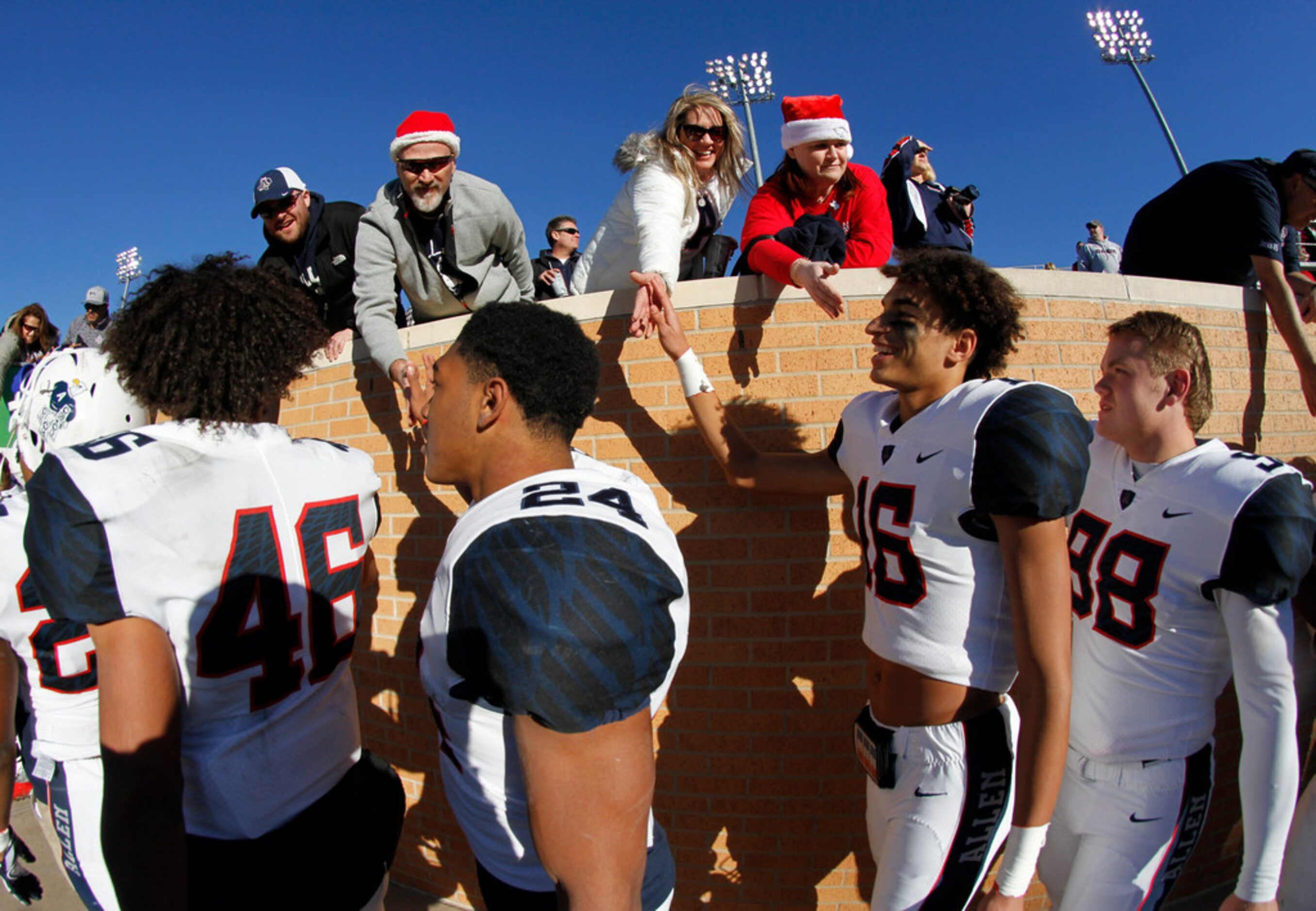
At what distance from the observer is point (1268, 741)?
1.85 m

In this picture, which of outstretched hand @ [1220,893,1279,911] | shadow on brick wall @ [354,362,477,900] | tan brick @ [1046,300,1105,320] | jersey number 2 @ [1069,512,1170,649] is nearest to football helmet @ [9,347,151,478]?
shadow on brick wall @ [354,362,477,900]

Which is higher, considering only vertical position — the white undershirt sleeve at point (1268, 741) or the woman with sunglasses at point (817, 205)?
the woman with sunglasses at point (817, 205)

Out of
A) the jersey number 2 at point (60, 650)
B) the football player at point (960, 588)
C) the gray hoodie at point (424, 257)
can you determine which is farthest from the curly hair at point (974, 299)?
the jersey number 2 at point (60, 650)

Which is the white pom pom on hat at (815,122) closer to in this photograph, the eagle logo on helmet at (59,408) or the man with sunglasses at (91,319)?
the eagle logo on helmet at (59,408)

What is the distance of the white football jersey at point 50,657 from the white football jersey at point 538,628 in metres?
1.18

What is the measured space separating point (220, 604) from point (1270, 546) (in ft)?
8.73

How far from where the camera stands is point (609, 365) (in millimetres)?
2869

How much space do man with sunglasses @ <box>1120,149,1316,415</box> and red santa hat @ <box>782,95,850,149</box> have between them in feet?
6.21

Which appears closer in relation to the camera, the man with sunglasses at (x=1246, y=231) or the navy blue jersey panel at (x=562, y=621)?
the navy blue jersey panel at (x=562, y=621)

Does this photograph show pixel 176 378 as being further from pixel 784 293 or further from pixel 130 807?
pixel 784 293

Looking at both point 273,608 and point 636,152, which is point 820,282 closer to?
point 636,152

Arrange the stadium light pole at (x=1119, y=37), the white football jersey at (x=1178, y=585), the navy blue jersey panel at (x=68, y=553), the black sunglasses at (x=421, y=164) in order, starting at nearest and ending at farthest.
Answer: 1. the navy blue jersey panel at (x=68, y=553)
2. the white football jersey at (x=1178, y=585)
3. the black sunglasses at (x=421, y=164)
4. the stadium light pole at (x=1119, y=37)

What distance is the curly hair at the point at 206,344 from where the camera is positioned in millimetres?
1586

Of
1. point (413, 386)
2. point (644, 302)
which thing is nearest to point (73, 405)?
point (413, 386)
